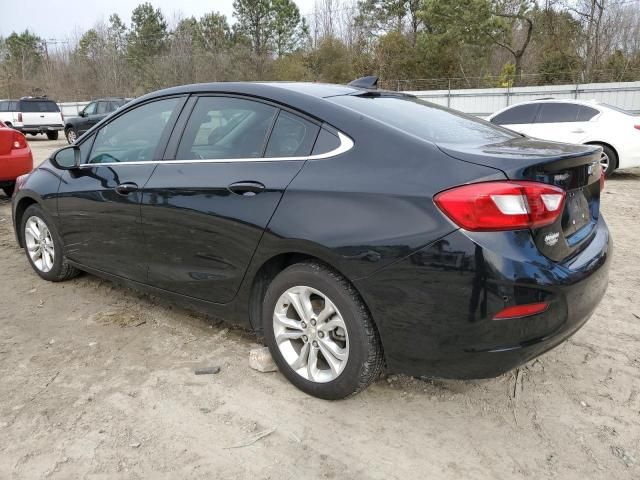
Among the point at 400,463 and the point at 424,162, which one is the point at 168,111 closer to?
the point at 424,162

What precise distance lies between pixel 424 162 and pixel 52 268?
3415 mm

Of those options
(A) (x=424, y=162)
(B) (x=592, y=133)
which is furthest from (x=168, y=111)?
(B) (x=592, y=133)

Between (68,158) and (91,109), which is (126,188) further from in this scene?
(91,109)

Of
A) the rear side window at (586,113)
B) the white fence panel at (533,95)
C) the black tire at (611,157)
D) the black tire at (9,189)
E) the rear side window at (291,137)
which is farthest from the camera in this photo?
the white fence panel at (533,95)

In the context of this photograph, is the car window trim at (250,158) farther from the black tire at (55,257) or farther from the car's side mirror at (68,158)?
the black tire at (55,257)

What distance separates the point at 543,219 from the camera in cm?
221

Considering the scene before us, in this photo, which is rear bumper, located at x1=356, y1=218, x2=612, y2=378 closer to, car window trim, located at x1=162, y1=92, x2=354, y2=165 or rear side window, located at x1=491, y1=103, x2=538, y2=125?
car window trim, located at x1=162, y1=92, x2=354, y2=165

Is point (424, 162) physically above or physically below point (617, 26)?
below

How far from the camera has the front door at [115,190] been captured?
3420 mm

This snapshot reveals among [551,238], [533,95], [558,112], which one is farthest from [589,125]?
[533,95]

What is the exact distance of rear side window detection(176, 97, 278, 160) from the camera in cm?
293

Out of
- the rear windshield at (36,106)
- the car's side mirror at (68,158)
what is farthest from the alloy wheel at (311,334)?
the rear windshield at (36,106)

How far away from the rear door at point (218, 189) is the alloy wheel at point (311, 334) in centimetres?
34

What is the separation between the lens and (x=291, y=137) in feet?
9.14
